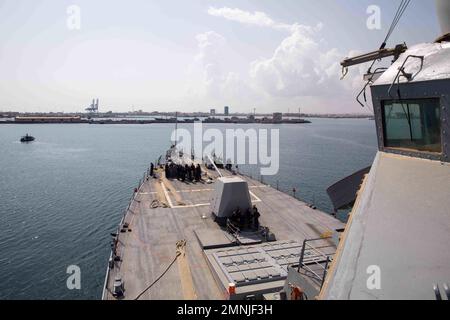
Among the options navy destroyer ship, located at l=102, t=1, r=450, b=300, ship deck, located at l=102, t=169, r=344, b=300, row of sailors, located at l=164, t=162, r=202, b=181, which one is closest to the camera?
navy destroyer ship, located at l=102, t=1, r=450, b=300

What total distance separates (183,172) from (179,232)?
18177 millimetres

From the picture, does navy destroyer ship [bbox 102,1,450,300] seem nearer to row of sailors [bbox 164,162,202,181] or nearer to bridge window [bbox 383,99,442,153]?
bridge window [bbox 383,99,442,153]

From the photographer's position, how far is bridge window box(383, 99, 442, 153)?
20.9 feet

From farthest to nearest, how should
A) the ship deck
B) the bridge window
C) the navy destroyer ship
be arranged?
the ship deck
the bridge window
the navy destroyer ship

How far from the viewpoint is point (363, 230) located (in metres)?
5.50

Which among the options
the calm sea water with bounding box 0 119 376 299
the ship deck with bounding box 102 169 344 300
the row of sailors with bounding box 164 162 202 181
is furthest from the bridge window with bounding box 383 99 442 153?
the row of sailors with bounding box 164 162 202 181

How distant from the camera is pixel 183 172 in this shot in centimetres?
3928

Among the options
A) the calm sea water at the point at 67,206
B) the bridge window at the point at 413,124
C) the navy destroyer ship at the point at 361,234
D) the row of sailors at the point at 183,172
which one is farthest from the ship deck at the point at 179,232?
the bridge window at the point at 413,124

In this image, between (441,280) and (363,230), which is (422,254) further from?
(363,230)

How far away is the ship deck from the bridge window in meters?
9.85

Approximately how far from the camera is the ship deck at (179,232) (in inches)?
575
